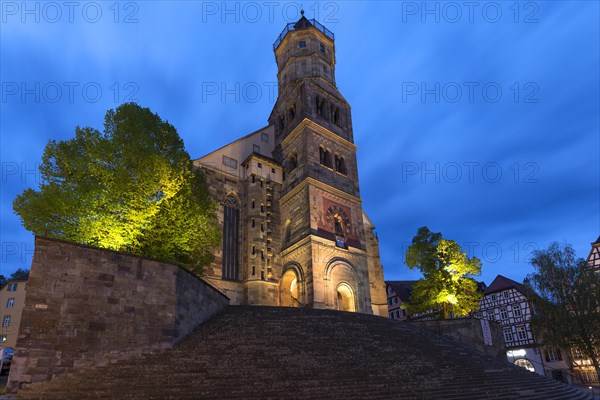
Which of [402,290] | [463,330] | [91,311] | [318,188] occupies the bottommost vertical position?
[463,330]

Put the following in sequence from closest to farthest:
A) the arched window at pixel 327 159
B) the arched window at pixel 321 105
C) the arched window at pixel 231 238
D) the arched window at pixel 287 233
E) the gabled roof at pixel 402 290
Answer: the arched window at pixel 231 238
the arched window at pixel 287 233
the arched window at pixel 327 159
the arched window at pixel 321 105
the gabled roof at pixel 402 290

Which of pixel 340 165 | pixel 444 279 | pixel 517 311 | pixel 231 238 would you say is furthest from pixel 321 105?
pixel 517 311

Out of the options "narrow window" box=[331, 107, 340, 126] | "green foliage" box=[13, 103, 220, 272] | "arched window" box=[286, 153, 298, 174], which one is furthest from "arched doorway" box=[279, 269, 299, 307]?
"narrow window" box=[331, 107, 340, 126]

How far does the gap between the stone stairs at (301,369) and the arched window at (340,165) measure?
1613cm

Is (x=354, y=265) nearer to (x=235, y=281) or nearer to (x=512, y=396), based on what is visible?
(x=235, y=281)

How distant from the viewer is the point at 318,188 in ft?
94.5

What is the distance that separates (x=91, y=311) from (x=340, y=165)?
77.8 ft

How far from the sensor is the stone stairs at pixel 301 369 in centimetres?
1044

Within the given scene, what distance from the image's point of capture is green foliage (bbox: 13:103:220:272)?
16219 millimetres

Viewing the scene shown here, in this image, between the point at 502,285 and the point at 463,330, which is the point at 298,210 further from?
the point at 502,285

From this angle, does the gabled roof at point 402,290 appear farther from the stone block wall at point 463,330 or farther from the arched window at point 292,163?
the arched window at point 292,163

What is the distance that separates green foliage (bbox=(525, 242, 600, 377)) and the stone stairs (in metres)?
12.7

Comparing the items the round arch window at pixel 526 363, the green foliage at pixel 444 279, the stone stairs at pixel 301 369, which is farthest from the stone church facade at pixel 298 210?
the round arch window at pixel 526 363

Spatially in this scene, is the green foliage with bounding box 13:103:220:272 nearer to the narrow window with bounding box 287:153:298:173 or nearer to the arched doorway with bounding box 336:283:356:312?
the arched doorway with bounding box 336:283:356:312
